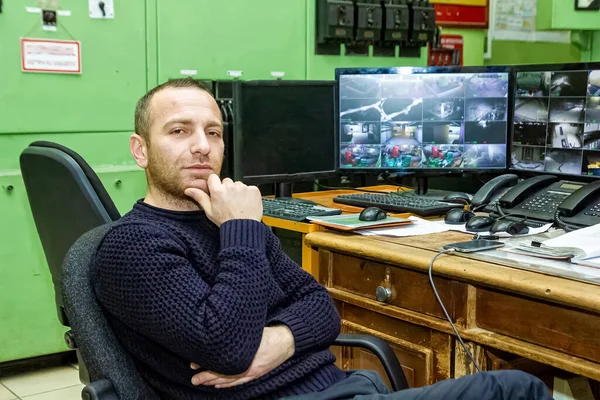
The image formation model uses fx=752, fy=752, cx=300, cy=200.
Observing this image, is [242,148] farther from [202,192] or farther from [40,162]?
[202,192]

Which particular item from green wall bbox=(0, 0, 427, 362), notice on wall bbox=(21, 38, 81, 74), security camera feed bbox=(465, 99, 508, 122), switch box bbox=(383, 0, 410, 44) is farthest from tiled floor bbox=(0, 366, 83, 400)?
switch box bbox=(383, 0, 410, 44)

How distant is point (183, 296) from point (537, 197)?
132cm

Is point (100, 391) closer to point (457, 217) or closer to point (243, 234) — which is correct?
point (243, 234)

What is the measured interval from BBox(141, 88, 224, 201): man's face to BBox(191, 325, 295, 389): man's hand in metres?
0.33

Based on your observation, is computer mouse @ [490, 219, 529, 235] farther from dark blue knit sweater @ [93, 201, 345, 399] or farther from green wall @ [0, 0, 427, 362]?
green wall @ [0, 0, 427, 362]

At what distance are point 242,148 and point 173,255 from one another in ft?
3.97

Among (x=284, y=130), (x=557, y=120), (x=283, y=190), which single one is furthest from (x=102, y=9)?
(x=557, y=120)

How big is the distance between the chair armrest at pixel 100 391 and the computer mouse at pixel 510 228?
1.06m

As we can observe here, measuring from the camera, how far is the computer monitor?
224 cm

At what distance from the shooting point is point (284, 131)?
2.58 m

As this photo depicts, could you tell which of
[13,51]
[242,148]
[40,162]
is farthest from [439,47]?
[40,162]

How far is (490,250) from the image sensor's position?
177 centimetres

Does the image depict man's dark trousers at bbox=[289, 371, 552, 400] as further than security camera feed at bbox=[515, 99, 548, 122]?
No

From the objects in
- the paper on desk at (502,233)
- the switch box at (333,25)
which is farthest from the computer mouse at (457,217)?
the switch box at (333,25)
